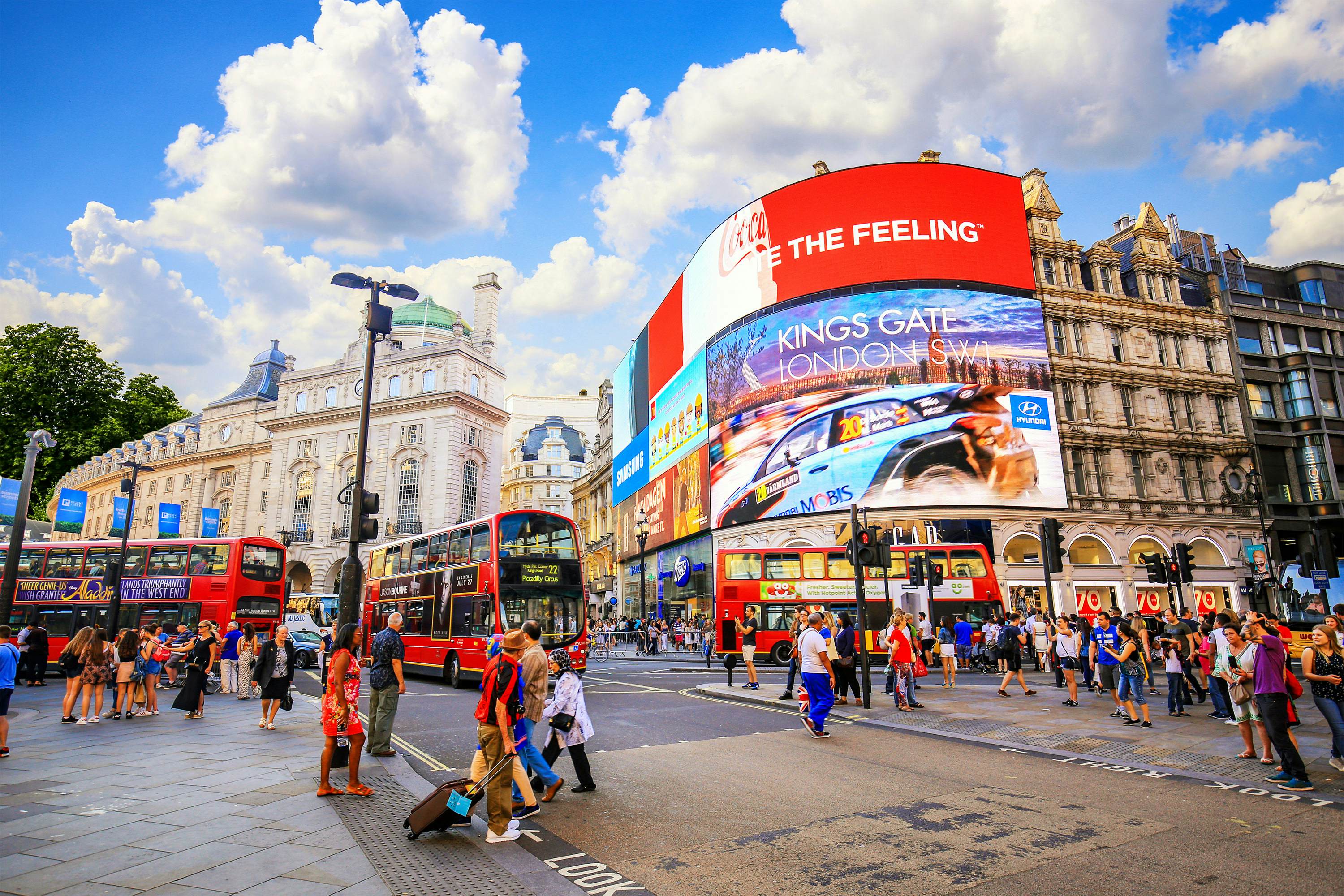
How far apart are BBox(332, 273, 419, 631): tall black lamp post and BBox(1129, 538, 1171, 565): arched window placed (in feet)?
119

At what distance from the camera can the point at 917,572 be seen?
21969mm

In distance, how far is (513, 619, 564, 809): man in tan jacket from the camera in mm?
6645

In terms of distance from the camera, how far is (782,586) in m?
24.6

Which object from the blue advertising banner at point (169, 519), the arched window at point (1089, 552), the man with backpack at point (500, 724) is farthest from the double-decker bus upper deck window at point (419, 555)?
the arched window at point (1089, 552)

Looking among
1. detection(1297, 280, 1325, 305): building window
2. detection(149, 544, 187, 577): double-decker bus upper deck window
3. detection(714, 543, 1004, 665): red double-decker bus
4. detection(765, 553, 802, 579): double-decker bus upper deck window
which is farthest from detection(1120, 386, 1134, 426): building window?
detection(149, 544, 187, 577): double-decker bus upper deck window

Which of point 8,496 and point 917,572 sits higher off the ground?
point 8,496

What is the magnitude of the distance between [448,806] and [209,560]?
21677mm

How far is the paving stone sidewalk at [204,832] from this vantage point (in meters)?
4.85

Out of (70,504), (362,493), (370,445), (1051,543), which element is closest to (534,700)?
(362,493)

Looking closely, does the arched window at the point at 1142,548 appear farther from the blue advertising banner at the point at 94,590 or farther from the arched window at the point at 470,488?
the arched window at the point at 470,488

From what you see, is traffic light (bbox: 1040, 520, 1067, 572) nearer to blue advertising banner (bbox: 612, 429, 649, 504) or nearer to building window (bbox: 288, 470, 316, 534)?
blue advertising banner (bbox: 612, 429, 649, 504)

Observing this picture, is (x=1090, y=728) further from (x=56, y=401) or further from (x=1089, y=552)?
(x=56, y=401)

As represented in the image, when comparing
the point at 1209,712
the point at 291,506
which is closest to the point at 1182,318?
the point at 1209,712

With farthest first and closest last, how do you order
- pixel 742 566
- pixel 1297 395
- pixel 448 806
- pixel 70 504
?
pixel 1297 395 < pixel 70 504 < pixel 742 566 < pixel 448 806
